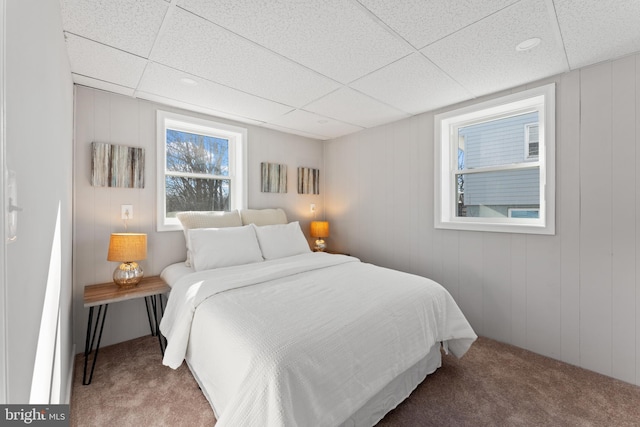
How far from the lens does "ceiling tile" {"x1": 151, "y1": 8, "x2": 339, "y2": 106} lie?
5.56ft

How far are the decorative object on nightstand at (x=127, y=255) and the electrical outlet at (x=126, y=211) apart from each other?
0.33 meters

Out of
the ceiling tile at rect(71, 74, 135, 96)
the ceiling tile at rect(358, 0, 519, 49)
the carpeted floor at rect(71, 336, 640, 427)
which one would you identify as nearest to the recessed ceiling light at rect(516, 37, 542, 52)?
the ceiling tile at rect(358, 0, 519, 49)

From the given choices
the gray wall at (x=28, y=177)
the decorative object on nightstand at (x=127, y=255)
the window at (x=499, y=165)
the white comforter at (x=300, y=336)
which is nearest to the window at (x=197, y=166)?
the decorative object on nightstand at (x=127, y=255)

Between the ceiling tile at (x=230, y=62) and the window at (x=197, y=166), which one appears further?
the window at (x=197, y=166)

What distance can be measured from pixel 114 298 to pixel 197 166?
164cm

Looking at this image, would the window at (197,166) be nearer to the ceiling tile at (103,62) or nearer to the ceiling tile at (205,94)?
the ceiling tile at (205,94)

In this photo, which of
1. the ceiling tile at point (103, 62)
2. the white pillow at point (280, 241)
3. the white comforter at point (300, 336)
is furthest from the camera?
the white pillow at point (280, 241)

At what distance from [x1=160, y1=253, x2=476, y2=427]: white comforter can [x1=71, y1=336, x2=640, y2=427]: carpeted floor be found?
0.94 feet

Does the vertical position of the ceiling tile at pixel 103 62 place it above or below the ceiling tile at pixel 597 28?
below

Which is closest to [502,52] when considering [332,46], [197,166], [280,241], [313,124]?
[332,46]

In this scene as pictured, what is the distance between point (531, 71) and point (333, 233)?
9.52ft

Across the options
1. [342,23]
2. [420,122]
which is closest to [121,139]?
[342,23]

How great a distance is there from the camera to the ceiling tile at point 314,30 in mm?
1494

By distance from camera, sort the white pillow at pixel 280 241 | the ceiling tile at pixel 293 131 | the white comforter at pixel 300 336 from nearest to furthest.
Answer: the white comforter at pixel 300 336 < the white pillow at pixel 280 241 < the ceiling tile at pixel 293 131
